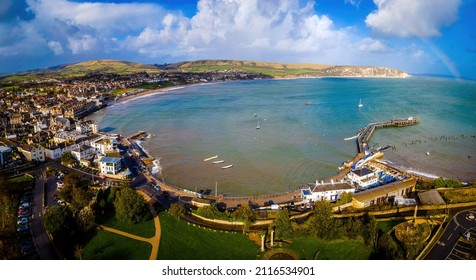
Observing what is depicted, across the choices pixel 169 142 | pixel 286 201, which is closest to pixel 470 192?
pixel 286 201

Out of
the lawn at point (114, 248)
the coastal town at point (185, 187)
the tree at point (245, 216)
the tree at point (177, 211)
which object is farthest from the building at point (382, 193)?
the lawn at point (114, 248)

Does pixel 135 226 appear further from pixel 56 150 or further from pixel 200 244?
pixel 56 150

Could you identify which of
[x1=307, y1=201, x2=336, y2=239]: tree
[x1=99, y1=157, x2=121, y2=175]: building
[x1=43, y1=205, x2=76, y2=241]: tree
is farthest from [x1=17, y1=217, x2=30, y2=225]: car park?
[x1=307, y1=201, x2=336, y2=239]: tree

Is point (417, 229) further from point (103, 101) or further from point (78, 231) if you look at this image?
point (103, 101)

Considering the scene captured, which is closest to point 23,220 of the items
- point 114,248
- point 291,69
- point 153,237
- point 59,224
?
point 59,224

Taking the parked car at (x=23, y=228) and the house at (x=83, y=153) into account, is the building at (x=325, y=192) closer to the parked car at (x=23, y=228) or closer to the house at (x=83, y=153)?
the parked car at (x=23, y=228)

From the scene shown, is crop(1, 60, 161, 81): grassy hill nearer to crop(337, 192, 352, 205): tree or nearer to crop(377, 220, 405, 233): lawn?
crop(337, 192, 352, 205): tree
